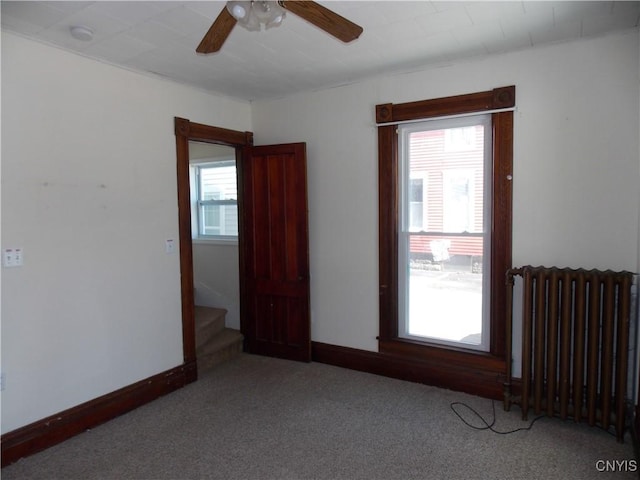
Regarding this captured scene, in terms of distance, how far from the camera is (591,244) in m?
2.89

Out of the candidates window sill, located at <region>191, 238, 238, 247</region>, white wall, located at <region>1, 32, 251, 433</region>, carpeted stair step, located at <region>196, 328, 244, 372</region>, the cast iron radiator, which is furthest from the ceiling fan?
window sill, located at <region>191, 238, 238, 247</region>

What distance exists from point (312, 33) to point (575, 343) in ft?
8.26

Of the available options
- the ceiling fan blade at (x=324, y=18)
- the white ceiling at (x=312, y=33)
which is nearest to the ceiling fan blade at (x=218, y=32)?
the ceiling fan blade at (x=324, y=18)

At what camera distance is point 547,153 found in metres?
3.00

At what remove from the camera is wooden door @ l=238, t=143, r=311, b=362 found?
3980mm

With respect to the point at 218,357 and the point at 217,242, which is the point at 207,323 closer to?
the point at 218,357

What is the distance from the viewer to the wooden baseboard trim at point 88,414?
256 centimetres

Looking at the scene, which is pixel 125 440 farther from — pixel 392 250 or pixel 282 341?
pixel 392 250

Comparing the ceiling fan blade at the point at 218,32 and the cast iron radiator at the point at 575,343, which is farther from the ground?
the ceiling fan blade at the point at 218,32

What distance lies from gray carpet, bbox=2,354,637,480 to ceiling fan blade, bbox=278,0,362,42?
2.24 meters

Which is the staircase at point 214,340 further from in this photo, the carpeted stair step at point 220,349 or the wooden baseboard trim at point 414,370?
the wooden baseboard trim at point 414,370

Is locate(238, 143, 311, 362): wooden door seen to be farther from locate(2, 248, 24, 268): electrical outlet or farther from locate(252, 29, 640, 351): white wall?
locate(2, 248, 24, 268): electrical outlet

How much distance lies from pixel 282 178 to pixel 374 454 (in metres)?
2.42

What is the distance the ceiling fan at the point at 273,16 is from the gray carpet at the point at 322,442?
2249 millimetres
